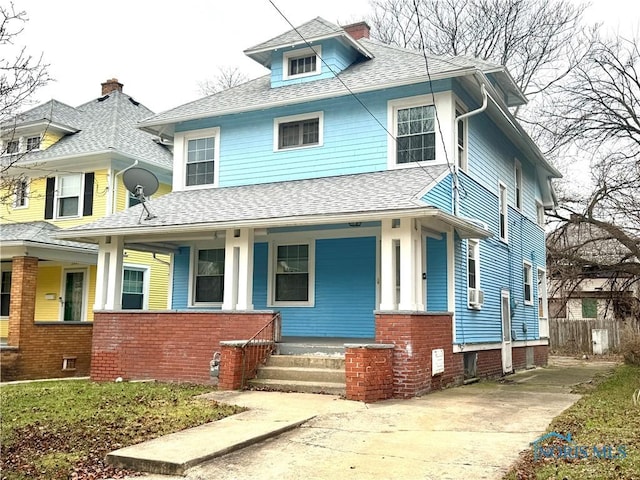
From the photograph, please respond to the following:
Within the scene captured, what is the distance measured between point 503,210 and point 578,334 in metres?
14.7

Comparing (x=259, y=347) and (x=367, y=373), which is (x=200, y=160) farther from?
(x=367, y=373)

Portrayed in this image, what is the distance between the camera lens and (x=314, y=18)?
605 inches

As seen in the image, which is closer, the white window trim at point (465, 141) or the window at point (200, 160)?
the white window trim at point (465, 141)

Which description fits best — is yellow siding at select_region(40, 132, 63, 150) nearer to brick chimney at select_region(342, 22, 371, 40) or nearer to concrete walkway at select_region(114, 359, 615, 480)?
brick chimney at select_region(342, 22, 371, 40)

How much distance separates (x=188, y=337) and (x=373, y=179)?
180 inches

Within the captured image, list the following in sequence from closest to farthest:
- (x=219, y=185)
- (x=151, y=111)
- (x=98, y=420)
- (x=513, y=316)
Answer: (x=98, y=420) < (x=219, y=185) < (x=513, y=316) < (x=151, y=111)

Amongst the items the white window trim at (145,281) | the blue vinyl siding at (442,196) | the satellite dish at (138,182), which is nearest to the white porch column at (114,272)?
the satellite dish at (138,182)

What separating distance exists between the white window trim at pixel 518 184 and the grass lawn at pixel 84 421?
10582mm

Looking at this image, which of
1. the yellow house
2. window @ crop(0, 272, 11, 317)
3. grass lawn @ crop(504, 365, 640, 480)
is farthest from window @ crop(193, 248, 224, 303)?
grass lawn @ crop(504, 365, 640, 480)

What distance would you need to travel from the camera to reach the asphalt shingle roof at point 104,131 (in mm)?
18580

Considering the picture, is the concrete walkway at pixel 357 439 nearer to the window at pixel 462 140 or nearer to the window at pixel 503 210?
the window at pixel 462 140

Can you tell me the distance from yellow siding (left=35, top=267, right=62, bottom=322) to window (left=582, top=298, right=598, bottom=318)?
95.7 feet

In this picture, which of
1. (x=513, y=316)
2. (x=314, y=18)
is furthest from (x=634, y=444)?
(x=314, y=18)

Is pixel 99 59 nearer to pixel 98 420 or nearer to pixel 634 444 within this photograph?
pixel 98 420
